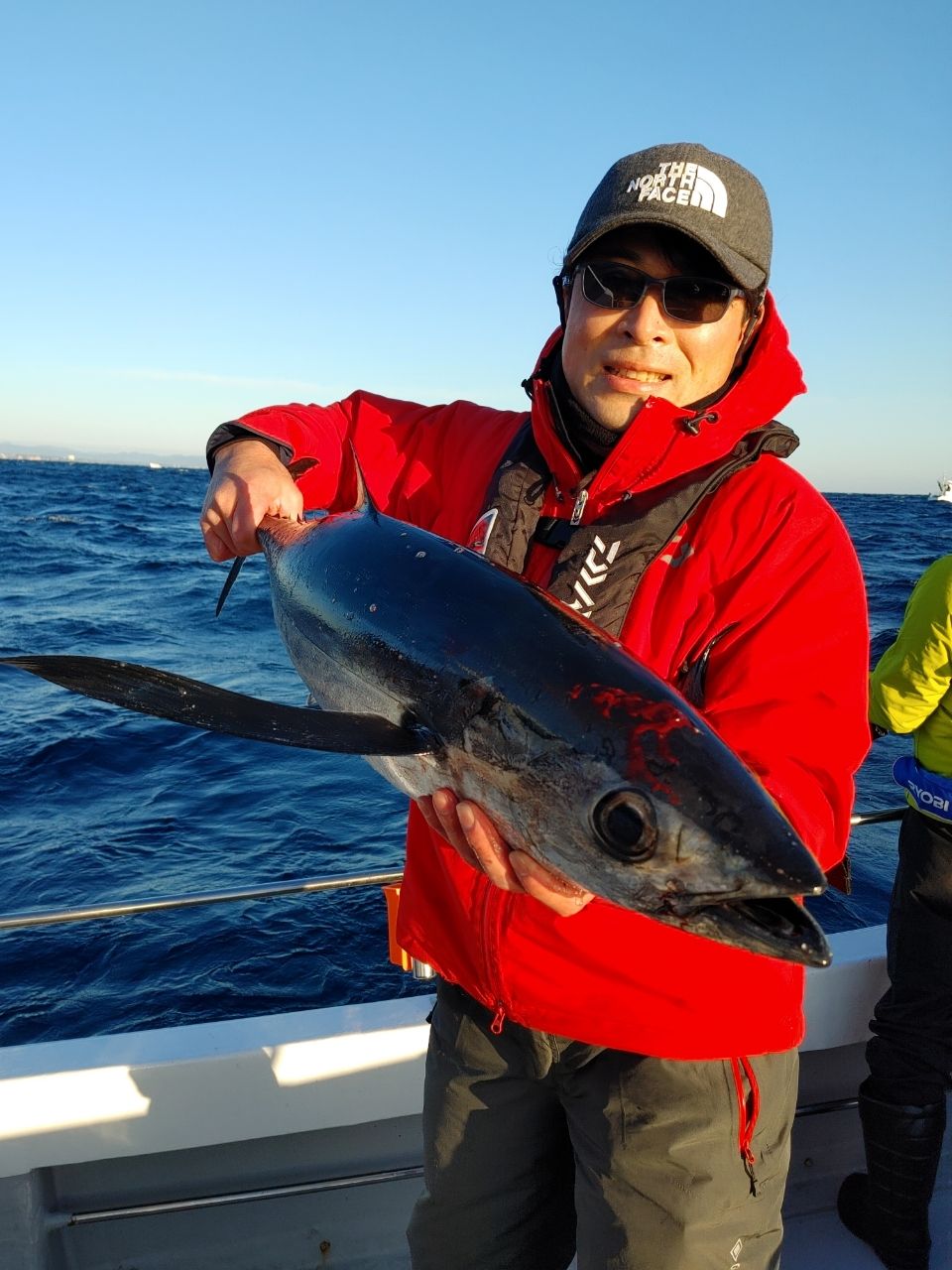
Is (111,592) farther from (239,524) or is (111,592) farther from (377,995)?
(239,524)

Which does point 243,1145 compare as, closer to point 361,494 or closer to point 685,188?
point 361,494

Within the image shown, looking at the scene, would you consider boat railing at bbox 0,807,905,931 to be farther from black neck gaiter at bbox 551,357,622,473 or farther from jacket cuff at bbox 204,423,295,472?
black neck gaiter at bbox 551,357,622,473

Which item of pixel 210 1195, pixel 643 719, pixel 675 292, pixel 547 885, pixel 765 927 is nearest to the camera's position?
pixel 765 927

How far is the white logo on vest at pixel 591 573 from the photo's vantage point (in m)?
2.41

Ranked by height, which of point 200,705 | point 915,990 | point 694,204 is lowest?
point 915,990

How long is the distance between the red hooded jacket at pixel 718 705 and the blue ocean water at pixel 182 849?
4.86 metres

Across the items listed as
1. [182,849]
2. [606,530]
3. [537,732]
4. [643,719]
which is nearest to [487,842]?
[537,732]

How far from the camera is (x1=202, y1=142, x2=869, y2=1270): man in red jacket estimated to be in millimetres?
2148

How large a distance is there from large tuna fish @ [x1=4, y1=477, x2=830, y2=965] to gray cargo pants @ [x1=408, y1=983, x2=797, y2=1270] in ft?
3.02

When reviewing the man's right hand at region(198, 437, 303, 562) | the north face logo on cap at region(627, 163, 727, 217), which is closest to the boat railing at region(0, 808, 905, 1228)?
the man's right hand at region(198, 437, 303, 562)

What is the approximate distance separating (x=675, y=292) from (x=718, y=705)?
1157 millimetres

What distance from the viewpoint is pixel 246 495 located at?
2732 mm

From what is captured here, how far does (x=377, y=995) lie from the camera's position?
22.8 feet

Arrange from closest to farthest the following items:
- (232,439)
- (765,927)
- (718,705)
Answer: (765,927) < (718,705) < (232,439)
